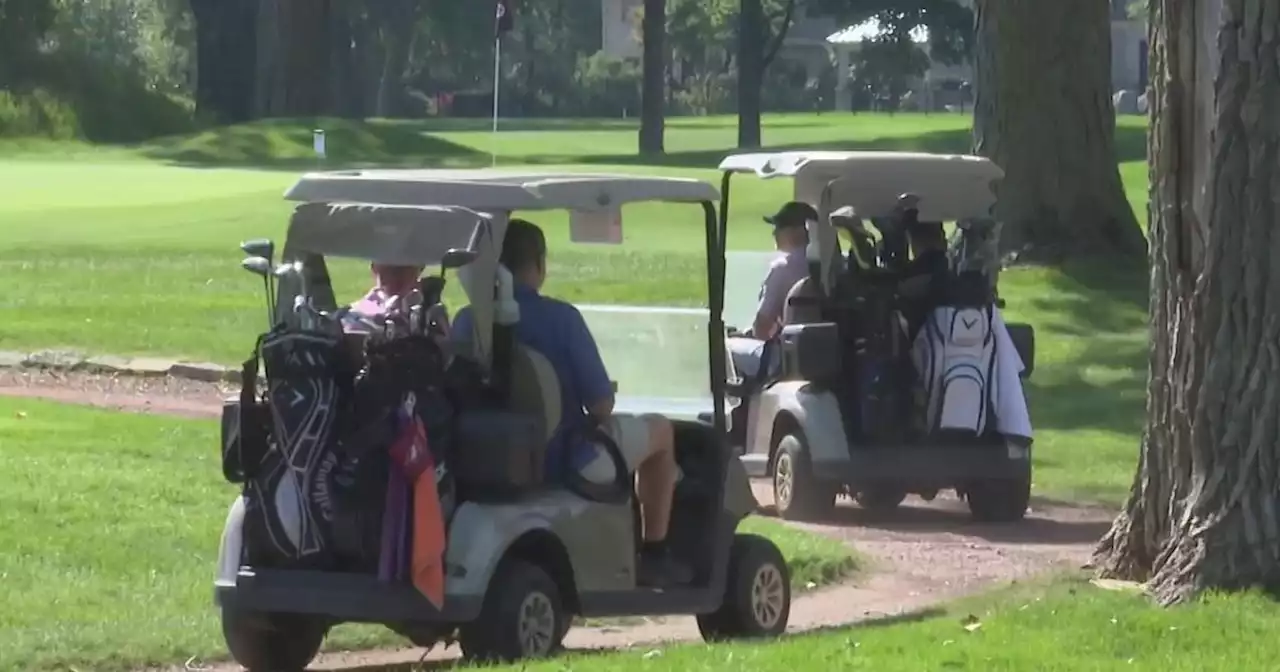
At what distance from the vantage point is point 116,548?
9953 mm

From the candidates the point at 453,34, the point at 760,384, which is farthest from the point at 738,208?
the point at 453,34

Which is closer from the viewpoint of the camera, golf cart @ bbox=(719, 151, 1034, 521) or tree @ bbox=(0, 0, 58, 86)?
golf cart @ bbox=(719, 151, 1034, 521)

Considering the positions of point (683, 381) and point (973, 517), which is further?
point (973, 517)

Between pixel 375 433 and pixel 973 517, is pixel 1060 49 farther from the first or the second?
pixel 375 433

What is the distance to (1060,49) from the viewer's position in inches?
896

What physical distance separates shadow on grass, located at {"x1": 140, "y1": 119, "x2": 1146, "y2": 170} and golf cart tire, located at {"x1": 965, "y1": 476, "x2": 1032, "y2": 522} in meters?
28.9

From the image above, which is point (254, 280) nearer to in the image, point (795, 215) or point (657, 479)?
point (795, 215)

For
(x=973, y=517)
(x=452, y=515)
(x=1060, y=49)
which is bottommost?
(x=973, y=517)

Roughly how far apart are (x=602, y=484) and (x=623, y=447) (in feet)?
0.57

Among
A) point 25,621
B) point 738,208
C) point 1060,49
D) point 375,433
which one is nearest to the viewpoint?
point 375,433

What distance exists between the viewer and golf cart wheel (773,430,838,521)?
1191 centimetres

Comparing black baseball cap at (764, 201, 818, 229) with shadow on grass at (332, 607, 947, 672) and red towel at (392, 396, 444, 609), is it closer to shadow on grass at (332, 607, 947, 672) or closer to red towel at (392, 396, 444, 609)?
shadow on grass at (332, 607, 947, 672)

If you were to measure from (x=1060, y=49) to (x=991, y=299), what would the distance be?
1142 cm

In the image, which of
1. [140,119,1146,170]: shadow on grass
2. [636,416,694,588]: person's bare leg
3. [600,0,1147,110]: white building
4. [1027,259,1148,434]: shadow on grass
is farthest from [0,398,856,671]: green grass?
[600,0,1147,110]: white building
